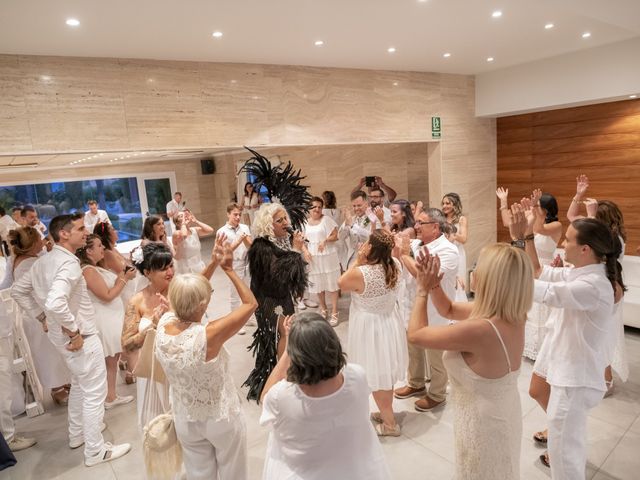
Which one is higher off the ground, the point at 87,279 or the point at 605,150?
the point at 605,150

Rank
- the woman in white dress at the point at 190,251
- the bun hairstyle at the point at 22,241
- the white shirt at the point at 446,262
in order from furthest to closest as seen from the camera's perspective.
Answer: the woman in white dress at the point at 190,251
the bun hairstyle at the point at 22,241
the white shirt at the point at 446,262

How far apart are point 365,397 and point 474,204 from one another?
6.17m

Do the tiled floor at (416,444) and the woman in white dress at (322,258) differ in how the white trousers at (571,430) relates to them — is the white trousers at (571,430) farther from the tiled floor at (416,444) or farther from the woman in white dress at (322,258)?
the woman in white dress at (322,258)

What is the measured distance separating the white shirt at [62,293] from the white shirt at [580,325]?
293cm

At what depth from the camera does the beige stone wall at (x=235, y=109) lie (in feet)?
12.4

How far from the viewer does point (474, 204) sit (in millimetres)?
7047

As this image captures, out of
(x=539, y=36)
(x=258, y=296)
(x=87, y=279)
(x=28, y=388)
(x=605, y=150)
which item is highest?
(x=539, y=36)

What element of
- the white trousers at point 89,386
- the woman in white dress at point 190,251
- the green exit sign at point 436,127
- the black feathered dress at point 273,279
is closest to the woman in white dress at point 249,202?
the woman in white dress at point 190,251

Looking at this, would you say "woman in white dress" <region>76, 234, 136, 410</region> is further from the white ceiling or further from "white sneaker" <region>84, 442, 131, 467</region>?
the white ceiling

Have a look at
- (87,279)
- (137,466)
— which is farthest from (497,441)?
(87,279)

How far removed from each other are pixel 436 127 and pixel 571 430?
16.7 feet

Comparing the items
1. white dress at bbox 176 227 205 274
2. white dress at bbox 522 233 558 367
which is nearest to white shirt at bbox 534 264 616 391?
white dress at bbox 522 233 558 367

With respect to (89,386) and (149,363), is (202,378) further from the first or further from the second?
(89,386)

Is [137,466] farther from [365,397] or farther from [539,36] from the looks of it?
[539,36]
